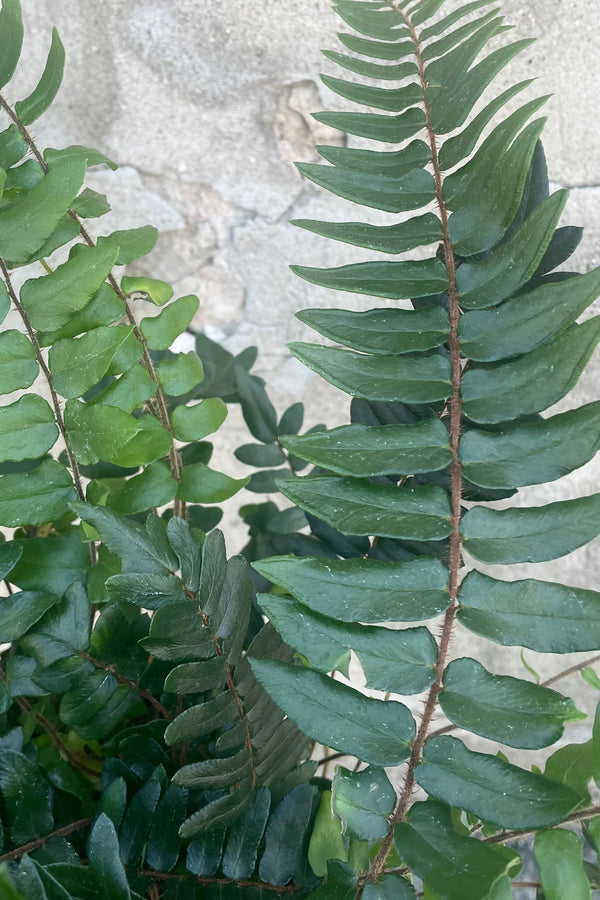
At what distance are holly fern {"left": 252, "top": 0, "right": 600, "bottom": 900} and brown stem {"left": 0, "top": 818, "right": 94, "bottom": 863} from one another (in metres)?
0.18

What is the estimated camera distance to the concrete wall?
107cm

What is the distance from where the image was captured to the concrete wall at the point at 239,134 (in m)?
1.07

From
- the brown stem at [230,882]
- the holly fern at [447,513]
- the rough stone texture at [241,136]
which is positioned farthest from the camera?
the rough stone texture at [241,136]

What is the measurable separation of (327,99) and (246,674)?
96cm

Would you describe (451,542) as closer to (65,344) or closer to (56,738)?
(65,344)

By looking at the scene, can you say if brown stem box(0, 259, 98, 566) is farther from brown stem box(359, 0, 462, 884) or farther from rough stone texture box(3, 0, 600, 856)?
rough stone texture box(3, 0, 600, 856)

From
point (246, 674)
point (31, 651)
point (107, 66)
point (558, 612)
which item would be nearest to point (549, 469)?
point (558, 612)

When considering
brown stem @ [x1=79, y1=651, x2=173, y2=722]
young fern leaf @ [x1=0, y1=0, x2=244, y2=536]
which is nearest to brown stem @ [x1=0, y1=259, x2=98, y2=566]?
young fern leaf @ [x1=0, y1=0, x2=244, y2=536]

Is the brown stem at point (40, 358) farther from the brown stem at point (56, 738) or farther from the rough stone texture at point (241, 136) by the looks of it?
the rough stone texture at point (241, 136)

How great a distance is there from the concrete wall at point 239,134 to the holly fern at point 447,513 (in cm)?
77

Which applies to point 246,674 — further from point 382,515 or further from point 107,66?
point 107,66

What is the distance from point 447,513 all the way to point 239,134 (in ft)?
3.23

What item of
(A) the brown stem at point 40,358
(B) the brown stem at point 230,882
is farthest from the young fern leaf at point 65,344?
(B) the brown stem at point 230,882

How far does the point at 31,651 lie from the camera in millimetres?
469
